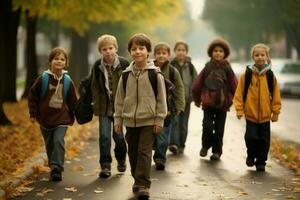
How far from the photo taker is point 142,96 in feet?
23.5

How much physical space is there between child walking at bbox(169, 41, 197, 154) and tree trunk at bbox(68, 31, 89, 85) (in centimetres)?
2204

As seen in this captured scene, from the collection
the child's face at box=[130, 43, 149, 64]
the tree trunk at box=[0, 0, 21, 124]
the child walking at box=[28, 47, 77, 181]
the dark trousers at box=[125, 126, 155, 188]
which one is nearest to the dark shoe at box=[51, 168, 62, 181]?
the child walking at box=[28, 47, 77, 181]

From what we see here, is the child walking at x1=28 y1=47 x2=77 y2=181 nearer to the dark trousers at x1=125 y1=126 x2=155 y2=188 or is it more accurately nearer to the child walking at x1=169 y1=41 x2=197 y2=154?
the dark trousers at x1=125 y1=126 x2=155 y2=188

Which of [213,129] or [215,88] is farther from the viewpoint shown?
[213,129]

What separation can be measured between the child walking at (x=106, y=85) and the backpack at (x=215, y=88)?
2.04 metres

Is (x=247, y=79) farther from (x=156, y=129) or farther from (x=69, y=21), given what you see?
(x=69, y=21)

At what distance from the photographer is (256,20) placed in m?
40.2

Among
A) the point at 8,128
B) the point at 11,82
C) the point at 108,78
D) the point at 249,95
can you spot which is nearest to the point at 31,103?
the point at 108,78

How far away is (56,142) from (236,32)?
4563 cm

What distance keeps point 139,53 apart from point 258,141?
2.93 m

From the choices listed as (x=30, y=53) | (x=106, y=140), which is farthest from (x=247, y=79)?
(x=30, y=53)

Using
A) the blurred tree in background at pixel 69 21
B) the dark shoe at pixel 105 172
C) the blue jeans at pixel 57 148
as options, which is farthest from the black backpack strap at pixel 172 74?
the blurred tree in background at pixel 69 21

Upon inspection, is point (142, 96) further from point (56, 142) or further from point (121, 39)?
point (121, 39)

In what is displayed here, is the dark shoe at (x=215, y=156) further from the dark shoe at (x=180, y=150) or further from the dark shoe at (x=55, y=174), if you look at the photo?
the dark shoe at (x=55, y=174)
